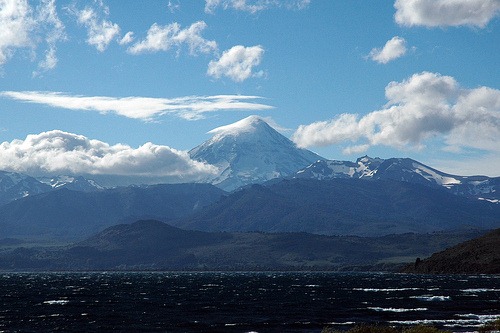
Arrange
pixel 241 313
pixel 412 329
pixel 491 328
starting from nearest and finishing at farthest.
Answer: pixel 412 329, pixel 491 328, pixel 241 313

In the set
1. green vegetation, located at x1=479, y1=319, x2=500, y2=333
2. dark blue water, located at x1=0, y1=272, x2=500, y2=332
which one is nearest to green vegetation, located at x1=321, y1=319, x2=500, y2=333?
green vegetation, located at x1=479, y1=319, x2=500, y2=333

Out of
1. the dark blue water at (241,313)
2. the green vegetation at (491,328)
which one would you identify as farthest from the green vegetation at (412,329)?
the dark blue water at (241,313)

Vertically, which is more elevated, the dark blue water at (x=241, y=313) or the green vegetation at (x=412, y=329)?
the green vegetation at (x=412, y=329)

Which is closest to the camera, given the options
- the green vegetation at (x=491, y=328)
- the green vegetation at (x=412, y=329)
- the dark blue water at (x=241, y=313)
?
the green vegetation at (x=412, y=329)

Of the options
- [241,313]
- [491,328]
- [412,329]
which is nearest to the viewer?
[412,329]

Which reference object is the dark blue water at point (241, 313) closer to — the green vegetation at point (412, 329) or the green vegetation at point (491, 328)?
the green vegetation at point (491, 328)

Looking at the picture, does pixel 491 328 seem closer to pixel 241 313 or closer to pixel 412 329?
pixel 412 329

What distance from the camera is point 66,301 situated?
136m

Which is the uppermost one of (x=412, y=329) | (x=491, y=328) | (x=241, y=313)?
(x=412, y=329)

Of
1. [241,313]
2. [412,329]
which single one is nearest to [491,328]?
[412,329]

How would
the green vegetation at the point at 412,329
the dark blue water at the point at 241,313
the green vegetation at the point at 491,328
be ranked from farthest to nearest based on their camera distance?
the dark blue water at the point at 241,313 < the green vegetation at the point at 491,328 < the green vegetation at the point at 412,329

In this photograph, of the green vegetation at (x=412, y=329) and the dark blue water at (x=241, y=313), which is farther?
the dark blue water at (x=241, y=313)

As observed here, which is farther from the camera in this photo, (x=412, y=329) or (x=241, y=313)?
(x=241, y=313)

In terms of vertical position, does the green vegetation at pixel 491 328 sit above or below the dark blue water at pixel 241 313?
above
